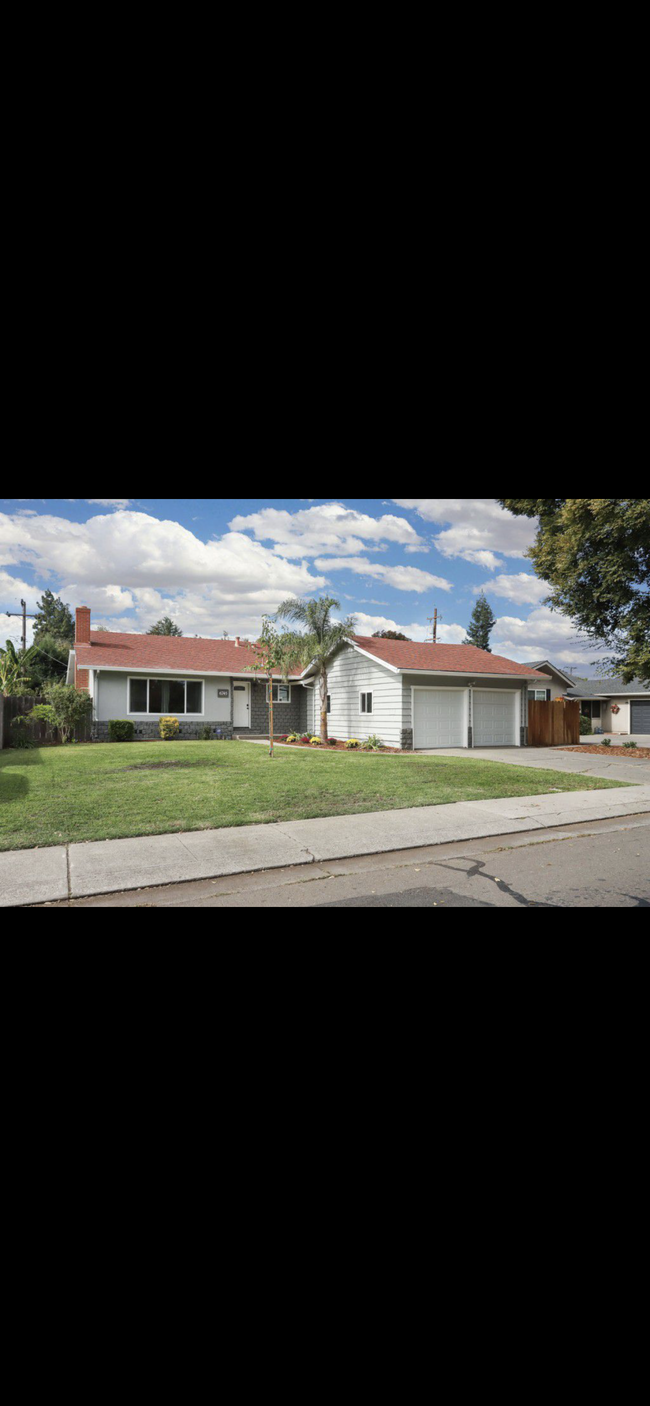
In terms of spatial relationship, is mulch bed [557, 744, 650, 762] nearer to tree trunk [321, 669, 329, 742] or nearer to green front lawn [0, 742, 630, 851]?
green front lawn [0, 742, 630, 851]

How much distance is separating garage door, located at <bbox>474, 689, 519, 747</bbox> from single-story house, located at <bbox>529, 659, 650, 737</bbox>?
50 centimetres

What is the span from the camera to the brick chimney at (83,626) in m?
5.70

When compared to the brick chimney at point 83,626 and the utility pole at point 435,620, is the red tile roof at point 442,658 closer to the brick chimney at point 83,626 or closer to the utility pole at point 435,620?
the utility pole at point 435,620

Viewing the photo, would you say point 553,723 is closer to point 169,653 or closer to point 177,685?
point 177,685

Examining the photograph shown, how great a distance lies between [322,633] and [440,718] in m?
1.63

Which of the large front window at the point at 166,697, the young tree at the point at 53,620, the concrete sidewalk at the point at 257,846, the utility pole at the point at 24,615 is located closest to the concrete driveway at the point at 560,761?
the concrete sidewalk at the point at 257,846

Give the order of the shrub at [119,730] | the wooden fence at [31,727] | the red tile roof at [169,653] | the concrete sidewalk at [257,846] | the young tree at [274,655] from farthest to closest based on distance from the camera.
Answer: the young tree at [274,655] → the red tile roof at [169,653] → the shrub at [119,730] → the wooden fence at [31,727] → the concrete sidewalk at [257,846]

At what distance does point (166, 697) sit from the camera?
6.12m

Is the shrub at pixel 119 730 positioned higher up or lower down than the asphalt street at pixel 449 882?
higher up

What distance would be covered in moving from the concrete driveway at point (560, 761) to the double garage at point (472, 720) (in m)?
0.10
